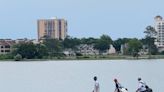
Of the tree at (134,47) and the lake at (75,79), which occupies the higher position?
the tree at (134,47)

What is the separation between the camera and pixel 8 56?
17650 centimetres

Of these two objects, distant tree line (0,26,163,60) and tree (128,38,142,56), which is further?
tree (128,38,142,56)

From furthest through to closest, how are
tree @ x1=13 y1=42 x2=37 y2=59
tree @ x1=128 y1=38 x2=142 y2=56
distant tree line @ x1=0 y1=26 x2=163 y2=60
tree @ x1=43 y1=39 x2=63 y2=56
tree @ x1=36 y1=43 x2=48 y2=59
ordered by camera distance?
1. tree @ x1=43 y1=39 x2=63 y2=56
2. tree @ x1=128 y1=38 x2=142 y2=56
3. tree @ x1=36 y1=43 x2=48 y2=59
4. distant tree line @ x1=0 y1=26 x2=163 y2=60
5. tree @ x1=13 y1=42 x2=37 y2=59

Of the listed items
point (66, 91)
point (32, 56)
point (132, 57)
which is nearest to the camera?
point (66, 91)

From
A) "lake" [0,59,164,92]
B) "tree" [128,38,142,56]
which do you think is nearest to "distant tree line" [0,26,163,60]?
"tree" [128,38,142,56]

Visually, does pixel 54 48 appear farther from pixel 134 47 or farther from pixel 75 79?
pixel 75 79

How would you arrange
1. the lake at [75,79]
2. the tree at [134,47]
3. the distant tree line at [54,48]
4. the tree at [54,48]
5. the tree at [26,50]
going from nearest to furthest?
the lake at [75,79], the tree at [26,50], the distant tree line at [54,48], the tree at [134,47], the tree at [54,48]

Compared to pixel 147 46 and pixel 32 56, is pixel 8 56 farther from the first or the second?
pixel 147 46

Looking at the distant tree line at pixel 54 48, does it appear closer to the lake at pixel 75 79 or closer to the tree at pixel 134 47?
the tree at pixel 134 47

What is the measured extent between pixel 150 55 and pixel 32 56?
A: 117 ft

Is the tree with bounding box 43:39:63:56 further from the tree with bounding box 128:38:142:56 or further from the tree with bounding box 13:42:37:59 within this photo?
the tree with bounding box 128:38:142:56

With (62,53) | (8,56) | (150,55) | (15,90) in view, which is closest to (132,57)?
(150,55)

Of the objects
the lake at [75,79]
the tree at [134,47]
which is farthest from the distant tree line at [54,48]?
the lake at [75,79]

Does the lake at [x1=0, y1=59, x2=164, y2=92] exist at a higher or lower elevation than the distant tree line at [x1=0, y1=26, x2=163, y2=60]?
lower
